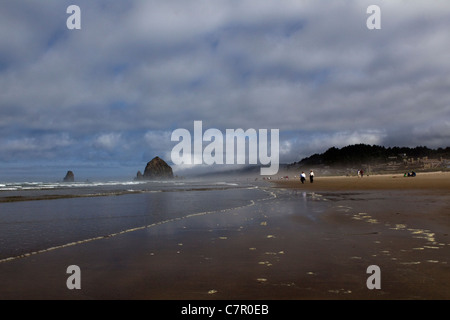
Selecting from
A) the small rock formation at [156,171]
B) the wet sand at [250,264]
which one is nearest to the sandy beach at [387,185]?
the wet sand at [250,264]

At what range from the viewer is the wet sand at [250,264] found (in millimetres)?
4973

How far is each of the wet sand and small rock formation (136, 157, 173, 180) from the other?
16174 centimetres

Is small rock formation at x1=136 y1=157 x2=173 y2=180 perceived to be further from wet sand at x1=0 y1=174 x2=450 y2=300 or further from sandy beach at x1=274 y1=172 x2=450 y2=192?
wet sand at x1=0 y1=174 x2=450 y2=300

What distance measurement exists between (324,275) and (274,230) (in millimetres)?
4799

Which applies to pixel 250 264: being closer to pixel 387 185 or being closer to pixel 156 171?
pixel 387 185

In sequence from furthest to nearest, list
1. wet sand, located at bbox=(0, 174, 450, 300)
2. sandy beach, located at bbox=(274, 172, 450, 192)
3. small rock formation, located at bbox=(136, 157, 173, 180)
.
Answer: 1. small rock formation, located at bbox=(136, 157, 173, 180)
2. sandy beach, located at bbox=(274, 172, 450, 192)
3. wet sand, located at bbox=(0, 174, 450, 300)

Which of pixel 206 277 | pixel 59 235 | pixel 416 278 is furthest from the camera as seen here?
pixel 59 235

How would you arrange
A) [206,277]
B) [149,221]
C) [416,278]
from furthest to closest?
[149,221], [206,277], [416,278]

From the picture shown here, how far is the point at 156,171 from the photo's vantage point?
16975 cm

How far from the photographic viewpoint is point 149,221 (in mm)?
13242

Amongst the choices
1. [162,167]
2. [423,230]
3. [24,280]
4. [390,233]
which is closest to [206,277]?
[24,280]

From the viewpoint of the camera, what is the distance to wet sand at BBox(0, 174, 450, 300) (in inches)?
196

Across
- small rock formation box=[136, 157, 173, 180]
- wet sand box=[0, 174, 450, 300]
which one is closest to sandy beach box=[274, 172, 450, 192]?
wet sand box=[0, 174, 450, 300]
